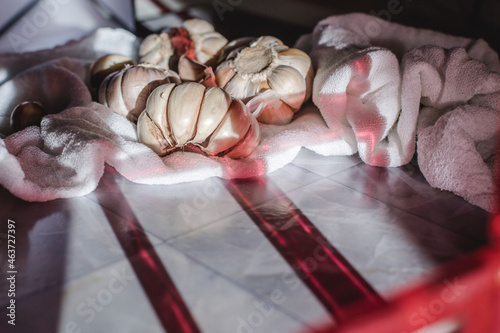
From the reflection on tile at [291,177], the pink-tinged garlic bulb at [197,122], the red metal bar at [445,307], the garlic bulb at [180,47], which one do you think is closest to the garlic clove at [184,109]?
the pink-tinged garlic bulb at [197,122]

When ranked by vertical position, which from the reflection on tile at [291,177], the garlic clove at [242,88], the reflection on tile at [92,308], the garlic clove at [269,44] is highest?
the garlic clove at [269,44]

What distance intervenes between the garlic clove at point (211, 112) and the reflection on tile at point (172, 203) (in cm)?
12

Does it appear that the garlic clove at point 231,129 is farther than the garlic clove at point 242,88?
No

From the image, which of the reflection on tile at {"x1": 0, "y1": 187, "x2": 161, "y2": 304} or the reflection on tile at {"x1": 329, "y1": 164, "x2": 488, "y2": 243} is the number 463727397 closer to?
the reflection on tile at {"x1": 0, "y1": 187, "x2": 161, "y2": 304}

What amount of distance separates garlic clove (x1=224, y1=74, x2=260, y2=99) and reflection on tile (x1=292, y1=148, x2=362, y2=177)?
0.71ft

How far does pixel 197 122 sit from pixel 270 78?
11.3 inches

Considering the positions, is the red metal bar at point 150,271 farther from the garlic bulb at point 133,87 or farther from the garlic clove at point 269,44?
the garlic clove at point 269,44

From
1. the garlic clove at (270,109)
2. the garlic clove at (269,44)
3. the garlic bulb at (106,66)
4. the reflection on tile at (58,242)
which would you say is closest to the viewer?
the reflection on tile at (58,242)

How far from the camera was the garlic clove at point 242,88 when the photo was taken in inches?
47.8

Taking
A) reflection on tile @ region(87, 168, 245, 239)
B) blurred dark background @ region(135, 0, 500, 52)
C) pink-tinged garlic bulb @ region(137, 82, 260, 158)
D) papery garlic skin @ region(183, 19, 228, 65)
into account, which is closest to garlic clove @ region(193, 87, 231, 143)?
pink-tinged garlic bulb @ region(137, 82, 260, 158)

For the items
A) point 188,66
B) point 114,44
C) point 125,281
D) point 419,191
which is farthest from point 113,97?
point 419,191

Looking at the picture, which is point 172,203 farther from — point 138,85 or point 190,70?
point 190,70

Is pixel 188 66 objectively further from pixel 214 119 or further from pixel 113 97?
pixel 214 119

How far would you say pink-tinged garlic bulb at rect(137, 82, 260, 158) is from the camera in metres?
1.02
